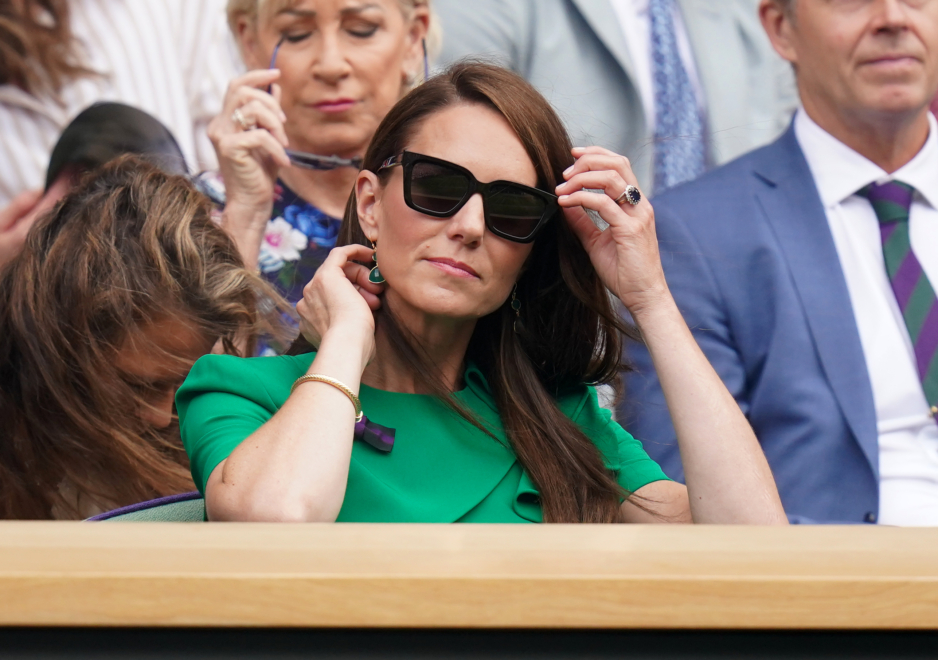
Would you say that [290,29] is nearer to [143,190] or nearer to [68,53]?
[68,53]

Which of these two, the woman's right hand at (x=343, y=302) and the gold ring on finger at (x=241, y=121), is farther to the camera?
the gold ring on finger at (x=241, y=121)

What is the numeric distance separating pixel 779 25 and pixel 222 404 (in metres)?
2.22

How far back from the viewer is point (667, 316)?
1771 millimetres

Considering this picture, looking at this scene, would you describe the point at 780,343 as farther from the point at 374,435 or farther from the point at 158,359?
the point at 158,359

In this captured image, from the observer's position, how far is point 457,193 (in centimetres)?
165

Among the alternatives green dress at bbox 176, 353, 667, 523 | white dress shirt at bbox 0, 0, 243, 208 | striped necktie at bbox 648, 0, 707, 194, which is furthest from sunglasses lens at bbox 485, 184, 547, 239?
white dress shirt at bbox 0, 0, 243, 208

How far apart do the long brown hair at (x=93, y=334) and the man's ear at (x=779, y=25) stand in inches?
72.8

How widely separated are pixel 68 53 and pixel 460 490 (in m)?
2.03

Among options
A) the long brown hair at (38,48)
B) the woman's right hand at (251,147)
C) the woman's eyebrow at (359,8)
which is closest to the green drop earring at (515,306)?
the woman's right hand at (251,147)

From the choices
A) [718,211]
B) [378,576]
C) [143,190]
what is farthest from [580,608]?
[718,211]

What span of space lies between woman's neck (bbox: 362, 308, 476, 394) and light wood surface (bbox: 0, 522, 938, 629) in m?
0.89

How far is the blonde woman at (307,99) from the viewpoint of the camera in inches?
111

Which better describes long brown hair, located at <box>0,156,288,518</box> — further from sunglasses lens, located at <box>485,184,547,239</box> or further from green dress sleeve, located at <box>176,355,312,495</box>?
sunglasses lens, located at <box>485,184,547,239</box>

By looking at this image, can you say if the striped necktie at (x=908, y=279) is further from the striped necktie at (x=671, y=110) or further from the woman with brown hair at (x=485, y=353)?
the woman with brown hair at (x=485, y=353)
